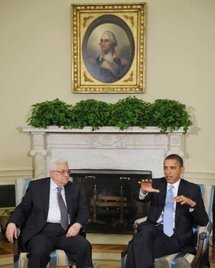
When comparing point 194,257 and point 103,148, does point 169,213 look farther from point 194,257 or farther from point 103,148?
point 103,148

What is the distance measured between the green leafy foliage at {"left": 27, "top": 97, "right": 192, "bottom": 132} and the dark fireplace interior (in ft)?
2.08

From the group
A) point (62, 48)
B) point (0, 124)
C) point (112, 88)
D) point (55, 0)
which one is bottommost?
point (0, 124)

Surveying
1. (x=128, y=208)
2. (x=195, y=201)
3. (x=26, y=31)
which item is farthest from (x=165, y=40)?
(x=195, y=201)

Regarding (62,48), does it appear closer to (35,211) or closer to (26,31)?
(26,31)

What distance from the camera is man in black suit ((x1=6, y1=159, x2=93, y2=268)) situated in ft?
12.1

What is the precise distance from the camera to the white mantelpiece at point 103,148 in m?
5.45

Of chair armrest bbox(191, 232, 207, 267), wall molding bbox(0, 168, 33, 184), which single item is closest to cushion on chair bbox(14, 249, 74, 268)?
chair armrest bbox(191, 232, 207, 267)

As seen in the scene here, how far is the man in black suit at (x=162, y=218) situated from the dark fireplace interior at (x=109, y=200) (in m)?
1.49

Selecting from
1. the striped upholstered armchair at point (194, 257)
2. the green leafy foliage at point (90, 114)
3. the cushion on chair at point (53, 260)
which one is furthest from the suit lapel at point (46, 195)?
the green leafy foliage at point (90, 114)

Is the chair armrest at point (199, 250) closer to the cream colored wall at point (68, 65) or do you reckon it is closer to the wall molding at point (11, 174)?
the cream colored wall at point (68, 65)

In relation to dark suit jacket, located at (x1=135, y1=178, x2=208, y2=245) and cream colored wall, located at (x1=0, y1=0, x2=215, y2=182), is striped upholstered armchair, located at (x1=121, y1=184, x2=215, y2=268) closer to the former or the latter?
dark suit jacket, located at (x1=135, y1=178, x2=208, y2=245)

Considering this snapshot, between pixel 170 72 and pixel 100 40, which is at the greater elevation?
pixel 100 40

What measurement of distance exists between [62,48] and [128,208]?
2200 millimetres

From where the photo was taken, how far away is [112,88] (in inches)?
226
